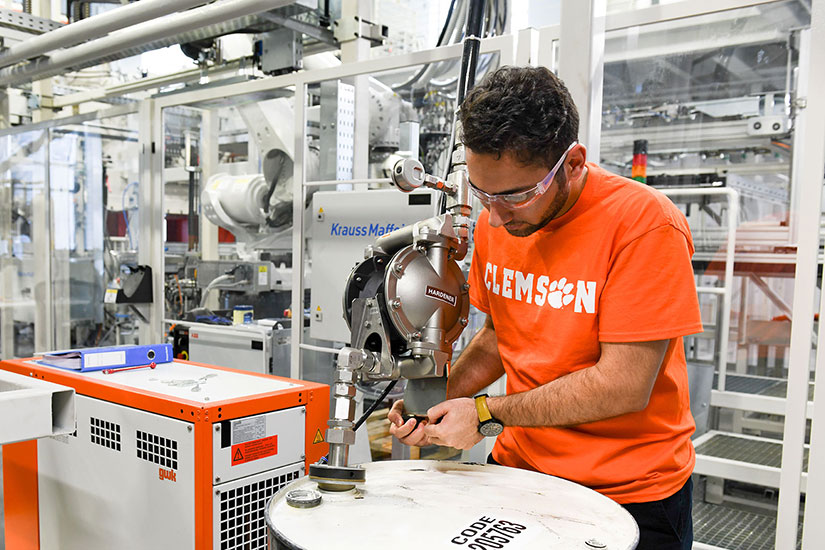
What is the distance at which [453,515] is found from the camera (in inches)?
39.6

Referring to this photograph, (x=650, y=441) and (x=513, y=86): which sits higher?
(x=513, y=86)

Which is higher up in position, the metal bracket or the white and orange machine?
the metal bracket

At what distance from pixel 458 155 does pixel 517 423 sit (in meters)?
0.58

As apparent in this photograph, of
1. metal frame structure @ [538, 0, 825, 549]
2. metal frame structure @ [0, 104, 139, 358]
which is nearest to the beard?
metal frame structure @ [538, 0, 825, 549]

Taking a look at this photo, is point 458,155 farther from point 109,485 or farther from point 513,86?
point 109,485

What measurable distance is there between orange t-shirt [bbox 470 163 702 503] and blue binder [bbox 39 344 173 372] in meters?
1.26

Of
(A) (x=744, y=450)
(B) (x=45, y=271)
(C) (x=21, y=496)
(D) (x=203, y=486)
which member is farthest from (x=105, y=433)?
(B) (x=45, y=271)

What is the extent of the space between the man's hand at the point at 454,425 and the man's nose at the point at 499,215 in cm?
36

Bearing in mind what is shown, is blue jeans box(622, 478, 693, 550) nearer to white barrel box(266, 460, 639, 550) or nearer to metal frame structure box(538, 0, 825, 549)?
white barrel box(266, 460, 639, 550)

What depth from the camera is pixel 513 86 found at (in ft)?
3.67

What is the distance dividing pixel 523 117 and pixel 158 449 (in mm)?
1147

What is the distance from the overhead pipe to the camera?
245 cm

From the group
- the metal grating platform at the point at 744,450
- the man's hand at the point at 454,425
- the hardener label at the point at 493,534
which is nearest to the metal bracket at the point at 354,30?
the man's hand at the point at 454,425

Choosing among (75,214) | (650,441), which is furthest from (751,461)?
(75,214)
